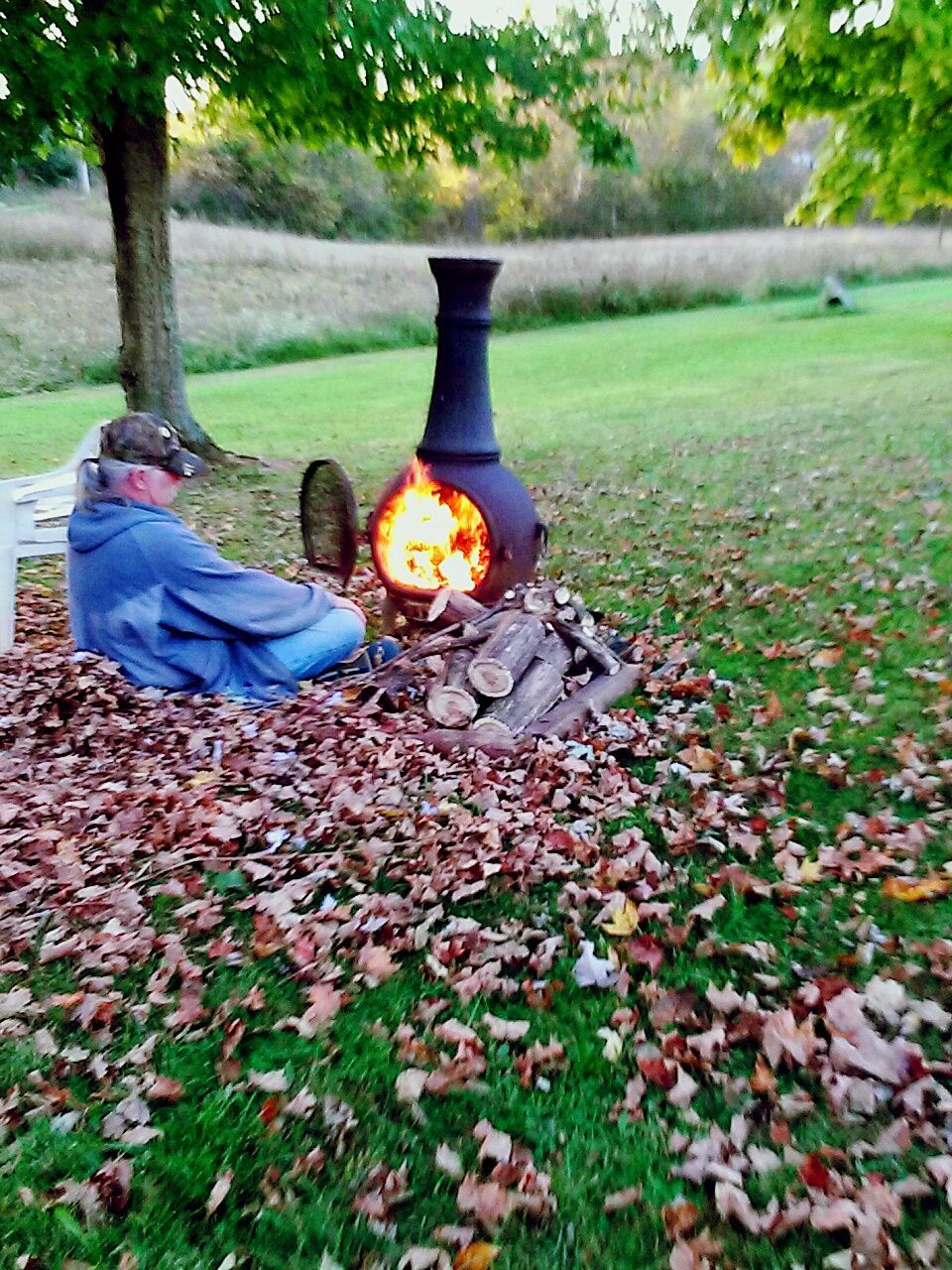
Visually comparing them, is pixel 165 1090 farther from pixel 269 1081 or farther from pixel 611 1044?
pixel 611 1044

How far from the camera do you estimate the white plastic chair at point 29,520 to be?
6227mm

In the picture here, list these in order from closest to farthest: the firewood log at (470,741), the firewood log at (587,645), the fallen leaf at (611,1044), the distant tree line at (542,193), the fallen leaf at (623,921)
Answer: the fallen leaf at (611,1044) < the fallen leaf at (623,921) < the firewood log at (470,741) < the firewood log at (587,645) < the distant tree line at (542,193)

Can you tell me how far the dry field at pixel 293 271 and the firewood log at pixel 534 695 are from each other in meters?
19.8

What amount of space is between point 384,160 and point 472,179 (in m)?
17.6

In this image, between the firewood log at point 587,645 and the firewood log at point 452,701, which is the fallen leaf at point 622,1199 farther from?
the firewood log at point 587,645

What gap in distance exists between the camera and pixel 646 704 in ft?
18.1

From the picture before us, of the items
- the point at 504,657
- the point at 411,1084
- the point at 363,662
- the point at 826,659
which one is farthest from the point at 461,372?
the point at 411,1084

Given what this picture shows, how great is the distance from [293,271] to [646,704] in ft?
92.0

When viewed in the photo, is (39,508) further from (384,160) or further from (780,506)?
(780,506)

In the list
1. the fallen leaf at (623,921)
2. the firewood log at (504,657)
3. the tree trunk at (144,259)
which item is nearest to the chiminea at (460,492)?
the firewood log at (504,657)

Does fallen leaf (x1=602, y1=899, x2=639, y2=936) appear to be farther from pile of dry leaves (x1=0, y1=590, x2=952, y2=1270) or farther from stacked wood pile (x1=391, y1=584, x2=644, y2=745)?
stacked wood pile (x1=391, y1=584, x2=644, y2=745)

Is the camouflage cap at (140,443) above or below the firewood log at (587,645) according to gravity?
above

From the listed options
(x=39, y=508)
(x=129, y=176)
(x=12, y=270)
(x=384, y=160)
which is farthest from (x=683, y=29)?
(x=12, y=270)

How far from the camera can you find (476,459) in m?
6.00
